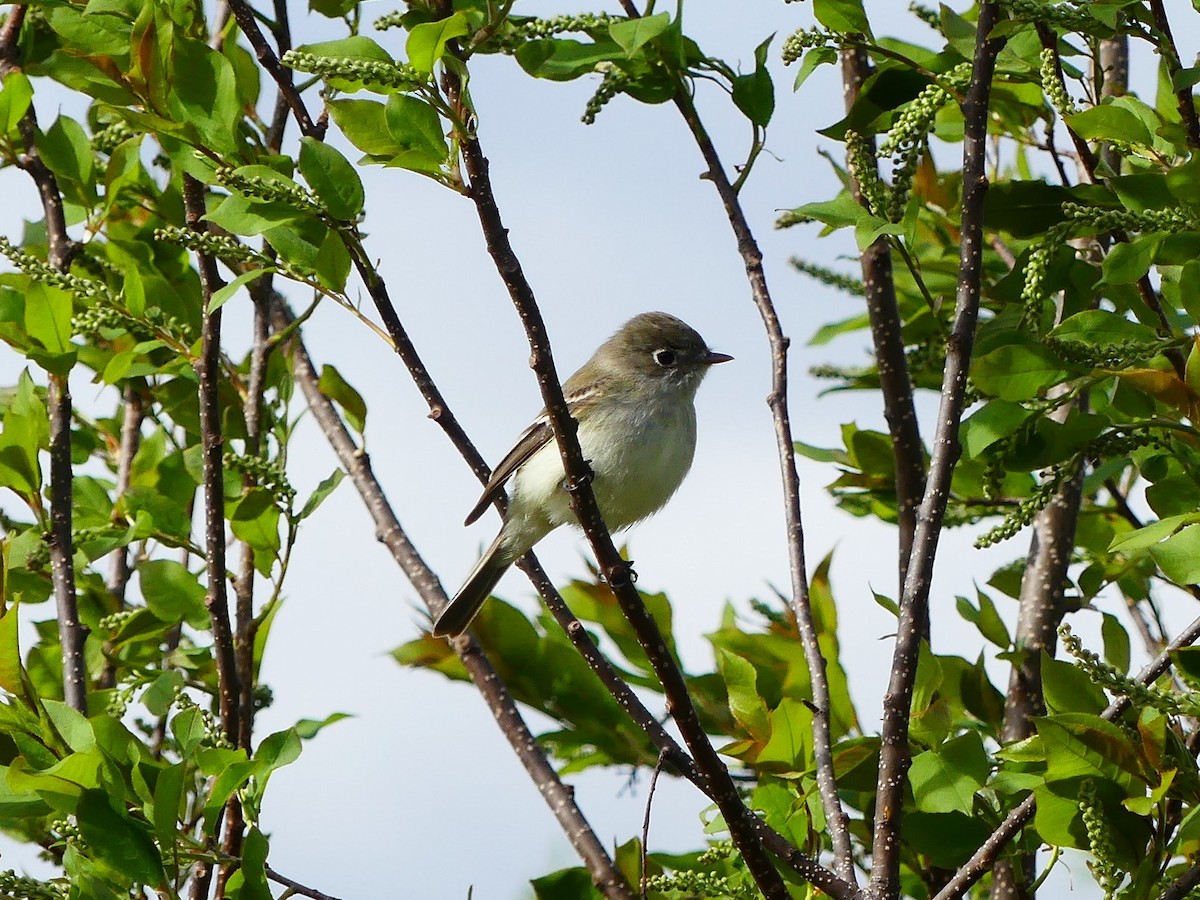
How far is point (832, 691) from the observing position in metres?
3.53

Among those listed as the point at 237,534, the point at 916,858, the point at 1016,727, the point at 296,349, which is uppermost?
the point at 296,349

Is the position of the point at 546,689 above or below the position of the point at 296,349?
below

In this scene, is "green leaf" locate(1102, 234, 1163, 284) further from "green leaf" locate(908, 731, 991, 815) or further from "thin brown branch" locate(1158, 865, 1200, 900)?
"thin brown branch" locate(1158, 865, 1200, 900)

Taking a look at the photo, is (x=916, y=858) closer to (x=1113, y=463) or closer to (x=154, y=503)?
(x=1113, y=463)

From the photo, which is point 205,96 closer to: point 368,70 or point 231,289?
point 231,289

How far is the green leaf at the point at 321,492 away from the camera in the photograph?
3750mm

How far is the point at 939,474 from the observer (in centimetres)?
278

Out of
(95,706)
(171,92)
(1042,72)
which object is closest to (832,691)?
(1042,72)

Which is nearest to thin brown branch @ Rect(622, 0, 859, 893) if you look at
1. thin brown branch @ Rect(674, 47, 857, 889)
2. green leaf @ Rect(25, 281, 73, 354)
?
thin brown branch @ Rect(674, 47, 857, 889)

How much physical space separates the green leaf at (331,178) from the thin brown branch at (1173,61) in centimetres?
170

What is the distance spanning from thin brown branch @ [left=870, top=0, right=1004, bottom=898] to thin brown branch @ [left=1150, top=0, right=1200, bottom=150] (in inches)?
15.3

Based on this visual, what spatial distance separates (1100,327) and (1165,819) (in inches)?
37.0

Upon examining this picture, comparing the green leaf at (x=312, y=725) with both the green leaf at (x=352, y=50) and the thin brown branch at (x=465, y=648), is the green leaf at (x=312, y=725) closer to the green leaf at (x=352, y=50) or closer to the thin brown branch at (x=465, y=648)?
the thin brown branch at (x=465, y=648)

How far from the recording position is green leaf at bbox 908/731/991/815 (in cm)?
289
